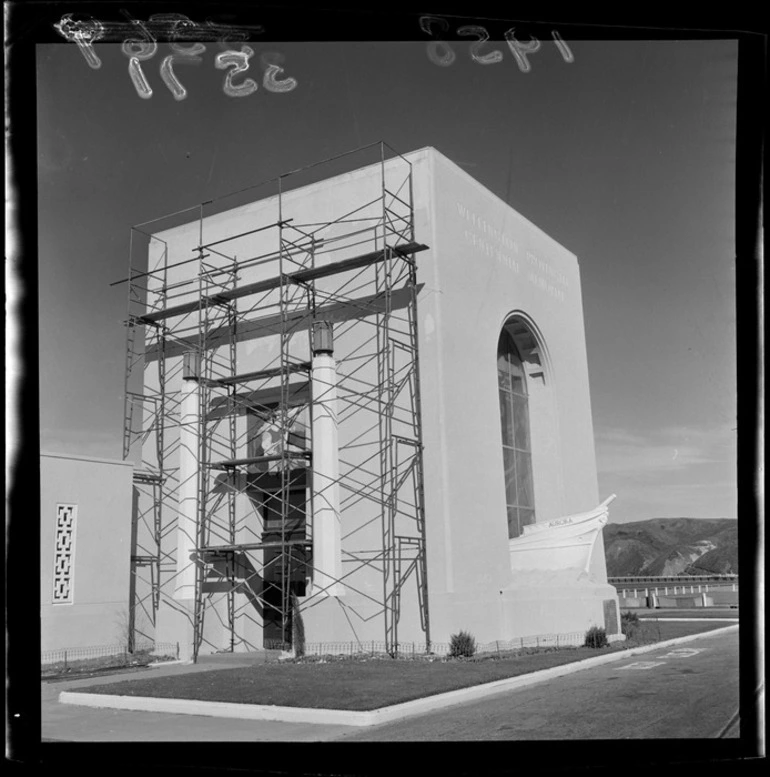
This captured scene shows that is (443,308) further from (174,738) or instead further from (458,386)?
(174,738)

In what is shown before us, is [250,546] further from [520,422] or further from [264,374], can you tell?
[520,422]

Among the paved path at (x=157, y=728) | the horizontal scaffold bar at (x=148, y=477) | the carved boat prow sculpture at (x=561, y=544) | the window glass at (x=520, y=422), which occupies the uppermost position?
the window glass at (x=520, y=422)

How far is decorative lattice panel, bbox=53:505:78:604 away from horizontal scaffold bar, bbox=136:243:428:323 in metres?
5.75

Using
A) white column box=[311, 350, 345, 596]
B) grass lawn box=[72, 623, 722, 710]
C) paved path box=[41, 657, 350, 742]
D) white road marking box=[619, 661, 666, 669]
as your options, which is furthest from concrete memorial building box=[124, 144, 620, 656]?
paved path box=[41, 657, 350, 742]

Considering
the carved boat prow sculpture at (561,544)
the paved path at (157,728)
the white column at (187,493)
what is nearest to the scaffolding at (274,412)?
the white column at (187,493)

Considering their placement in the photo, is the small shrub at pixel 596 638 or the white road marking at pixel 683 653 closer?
the white road marking at pixel 683 653

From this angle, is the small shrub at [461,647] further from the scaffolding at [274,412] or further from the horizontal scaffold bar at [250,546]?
the horizontal scaffold bar at [250,546]

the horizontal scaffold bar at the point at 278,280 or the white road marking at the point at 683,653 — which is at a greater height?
the horizontal scaffold bar at the point at 278,280

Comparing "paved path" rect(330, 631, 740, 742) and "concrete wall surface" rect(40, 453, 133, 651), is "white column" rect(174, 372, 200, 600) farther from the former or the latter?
"paved path" rect(330, 631, 740, 742)

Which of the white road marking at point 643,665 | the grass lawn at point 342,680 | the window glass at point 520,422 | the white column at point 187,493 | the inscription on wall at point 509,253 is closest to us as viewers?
the grass lawn at point 342,680

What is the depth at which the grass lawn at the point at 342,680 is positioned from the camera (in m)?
11.6

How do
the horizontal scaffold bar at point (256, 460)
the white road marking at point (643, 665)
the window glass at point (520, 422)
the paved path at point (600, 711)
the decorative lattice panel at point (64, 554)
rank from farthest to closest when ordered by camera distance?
the window glass at point (520, 422)
the decorative lattice panel at point (64, 554)
the horizontal scaffold bar at point (256, 460)
the white road marking at point (643, 665)
the paved path at point (600, 711)

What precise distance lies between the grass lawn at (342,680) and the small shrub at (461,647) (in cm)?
36

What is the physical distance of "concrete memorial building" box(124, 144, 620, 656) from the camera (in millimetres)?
18547
